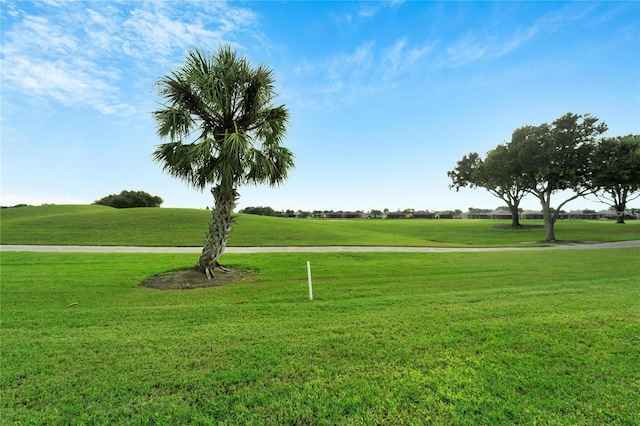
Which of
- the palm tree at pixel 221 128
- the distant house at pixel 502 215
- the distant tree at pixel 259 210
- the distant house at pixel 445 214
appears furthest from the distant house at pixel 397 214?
the palm tree at pixel 221 128

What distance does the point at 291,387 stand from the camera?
327 cm

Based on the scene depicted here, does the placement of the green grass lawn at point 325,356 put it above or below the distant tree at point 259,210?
below

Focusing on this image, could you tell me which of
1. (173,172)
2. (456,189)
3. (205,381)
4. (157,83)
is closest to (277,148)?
(173,172)

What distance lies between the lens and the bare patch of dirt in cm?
913

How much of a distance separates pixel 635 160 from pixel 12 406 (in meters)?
35.3

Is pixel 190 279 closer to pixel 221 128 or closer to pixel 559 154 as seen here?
pixel 221 128

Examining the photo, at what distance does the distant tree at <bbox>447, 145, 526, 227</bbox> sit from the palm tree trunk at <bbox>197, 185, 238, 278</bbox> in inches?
1125

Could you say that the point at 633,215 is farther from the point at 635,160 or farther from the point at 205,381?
the point at 205,381

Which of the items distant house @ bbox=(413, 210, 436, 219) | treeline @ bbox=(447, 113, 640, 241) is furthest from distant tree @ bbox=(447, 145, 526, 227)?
distant house @ bbox=(413, 210, 436, 219)

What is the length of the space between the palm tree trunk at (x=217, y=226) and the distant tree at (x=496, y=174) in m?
28.6

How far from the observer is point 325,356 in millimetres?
3939

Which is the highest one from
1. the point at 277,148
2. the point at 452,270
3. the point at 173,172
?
the point at 277,148

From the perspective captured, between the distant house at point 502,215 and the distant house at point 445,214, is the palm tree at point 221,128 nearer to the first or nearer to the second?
the distant house at point 502,215

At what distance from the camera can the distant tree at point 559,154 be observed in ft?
85.2
